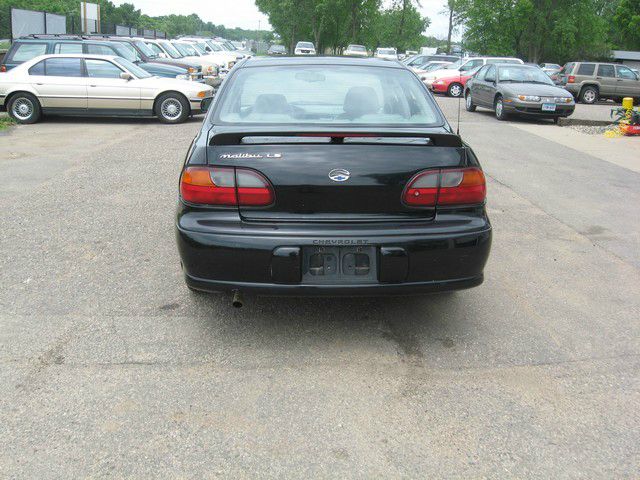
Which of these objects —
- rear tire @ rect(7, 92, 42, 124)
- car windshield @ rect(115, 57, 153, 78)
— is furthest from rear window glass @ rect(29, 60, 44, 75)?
car windshield @ rect(115, 57, 153, 78)

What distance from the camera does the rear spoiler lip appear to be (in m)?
3.61

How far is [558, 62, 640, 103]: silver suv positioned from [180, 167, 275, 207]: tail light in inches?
959

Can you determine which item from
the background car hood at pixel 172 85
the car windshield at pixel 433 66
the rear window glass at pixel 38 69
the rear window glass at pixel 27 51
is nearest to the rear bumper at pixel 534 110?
the background car hood at pixel 172 85

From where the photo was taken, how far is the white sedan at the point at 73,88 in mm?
13625

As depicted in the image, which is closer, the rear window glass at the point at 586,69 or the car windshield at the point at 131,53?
the car windshield at the point at 131,53

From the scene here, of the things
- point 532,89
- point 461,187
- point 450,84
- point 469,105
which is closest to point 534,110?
point 532,89

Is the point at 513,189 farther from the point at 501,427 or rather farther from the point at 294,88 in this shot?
the point at 501,427

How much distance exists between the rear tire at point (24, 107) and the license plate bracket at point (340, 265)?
1208cm

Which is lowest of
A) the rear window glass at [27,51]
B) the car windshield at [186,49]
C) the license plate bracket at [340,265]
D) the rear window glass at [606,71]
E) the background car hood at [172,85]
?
the license plate bracket at [340,265]

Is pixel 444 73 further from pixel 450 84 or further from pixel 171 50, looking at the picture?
pixel 171 50

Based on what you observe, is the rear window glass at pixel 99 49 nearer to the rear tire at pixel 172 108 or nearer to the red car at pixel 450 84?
the rear tire at pixel 172 108

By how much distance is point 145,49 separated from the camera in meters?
22.2

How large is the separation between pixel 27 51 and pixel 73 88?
106 inches

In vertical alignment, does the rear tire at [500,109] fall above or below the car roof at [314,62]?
below
